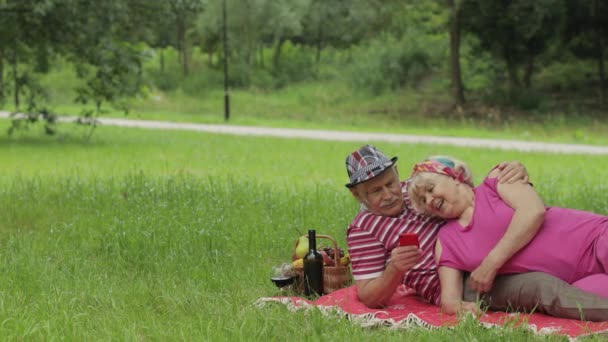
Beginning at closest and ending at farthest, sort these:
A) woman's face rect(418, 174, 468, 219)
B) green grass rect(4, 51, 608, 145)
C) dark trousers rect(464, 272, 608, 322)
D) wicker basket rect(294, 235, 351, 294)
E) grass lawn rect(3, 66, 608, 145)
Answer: dark trousers rect(464, 272, 608, 322)
woman's face rect(418, 174, 468, 219)
wicker basket rect(294, 235, 351, 294)
grass lawn rect(3, 66, 608, 145)
green grass rect(4, 51, 608, 145)

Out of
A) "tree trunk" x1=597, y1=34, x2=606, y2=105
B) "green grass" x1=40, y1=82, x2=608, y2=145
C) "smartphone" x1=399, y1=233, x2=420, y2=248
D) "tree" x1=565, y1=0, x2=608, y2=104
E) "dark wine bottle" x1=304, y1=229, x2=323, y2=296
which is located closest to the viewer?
"smartphone" x1=399, y1=233, x2=420, y2=248

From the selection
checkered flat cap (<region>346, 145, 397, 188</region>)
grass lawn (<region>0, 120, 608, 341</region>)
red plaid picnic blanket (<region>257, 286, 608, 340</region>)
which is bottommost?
grass lawn (<region>0, 120, 608, 341</region>)

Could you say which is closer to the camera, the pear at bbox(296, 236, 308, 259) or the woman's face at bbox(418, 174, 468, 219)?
the woman's face at bbox(418, 174, 468, 219)

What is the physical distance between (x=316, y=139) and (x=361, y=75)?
2072cm

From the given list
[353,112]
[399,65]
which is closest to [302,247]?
[353,112]

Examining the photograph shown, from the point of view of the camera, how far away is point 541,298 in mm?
5309

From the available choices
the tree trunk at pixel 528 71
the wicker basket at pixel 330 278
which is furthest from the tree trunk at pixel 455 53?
the wicker basket at pixel 330 278

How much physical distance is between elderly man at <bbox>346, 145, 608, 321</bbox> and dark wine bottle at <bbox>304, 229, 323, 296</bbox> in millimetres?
521

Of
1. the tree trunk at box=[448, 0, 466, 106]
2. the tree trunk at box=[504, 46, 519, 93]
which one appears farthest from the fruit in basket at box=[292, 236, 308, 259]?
the tree trunk at box=[504, 46, 519, 93]

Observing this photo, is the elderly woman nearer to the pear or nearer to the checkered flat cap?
the checkered flat cap

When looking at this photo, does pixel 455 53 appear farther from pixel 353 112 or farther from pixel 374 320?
pixel 374 320

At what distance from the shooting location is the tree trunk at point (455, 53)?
3491cm

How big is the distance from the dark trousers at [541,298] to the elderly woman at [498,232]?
8 cm

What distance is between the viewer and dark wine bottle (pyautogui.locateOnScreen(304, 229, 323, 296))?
6215 millimetres
